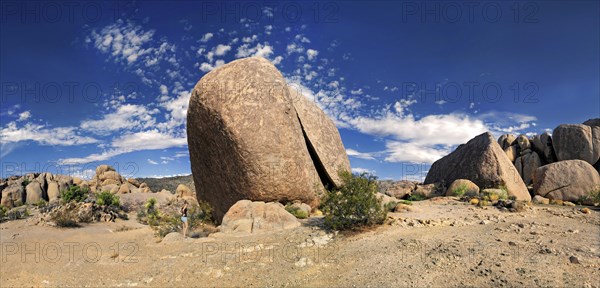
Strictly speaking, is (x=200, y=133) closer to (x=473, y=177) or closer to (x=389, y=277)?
(x=389, y=277)

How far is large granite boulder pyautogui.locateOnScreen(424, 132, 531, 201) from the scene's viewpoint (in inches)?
781

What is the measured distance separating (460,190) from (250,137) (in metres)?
12.1

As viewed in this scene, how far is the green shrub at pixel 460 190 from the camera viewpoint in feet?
61.8

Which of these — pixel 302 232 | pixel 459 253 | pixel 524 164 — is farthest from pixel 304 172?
pixel 524 164

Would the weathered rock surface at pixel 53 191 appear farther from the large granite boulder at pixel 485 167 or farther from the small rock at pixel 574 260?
the small rock at pixel 574 260

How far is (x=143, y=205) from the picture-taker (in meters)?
31.5

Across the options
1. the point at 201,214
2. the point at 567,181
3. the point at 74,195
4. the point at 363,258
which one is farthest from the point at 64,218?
the point at 567,181

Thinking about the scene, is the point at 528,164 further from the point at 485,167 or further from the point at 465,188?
the point at 465,188

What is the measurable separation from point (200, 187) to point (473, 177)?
50.1 ft

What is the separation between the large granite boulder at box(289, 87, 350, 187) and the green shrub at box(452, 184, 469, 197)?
20.9 ft

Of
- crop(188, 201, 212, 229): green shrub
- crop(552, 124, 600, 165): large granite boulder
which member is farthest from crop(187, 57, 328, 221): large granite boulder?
crop(552, 124, 600, 165): large granite boulder

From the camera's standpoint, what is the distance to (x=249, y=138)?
524 inches

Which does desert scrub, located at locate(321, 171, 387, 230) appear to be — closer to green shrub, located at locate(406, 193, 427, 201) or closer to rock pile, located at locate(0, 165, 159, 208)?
green shrub, located at locate(406, 193, 427, 201)

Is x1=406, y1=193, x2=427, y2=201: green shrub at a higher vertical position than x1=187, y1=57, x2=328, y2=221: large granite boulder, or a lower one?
lower
